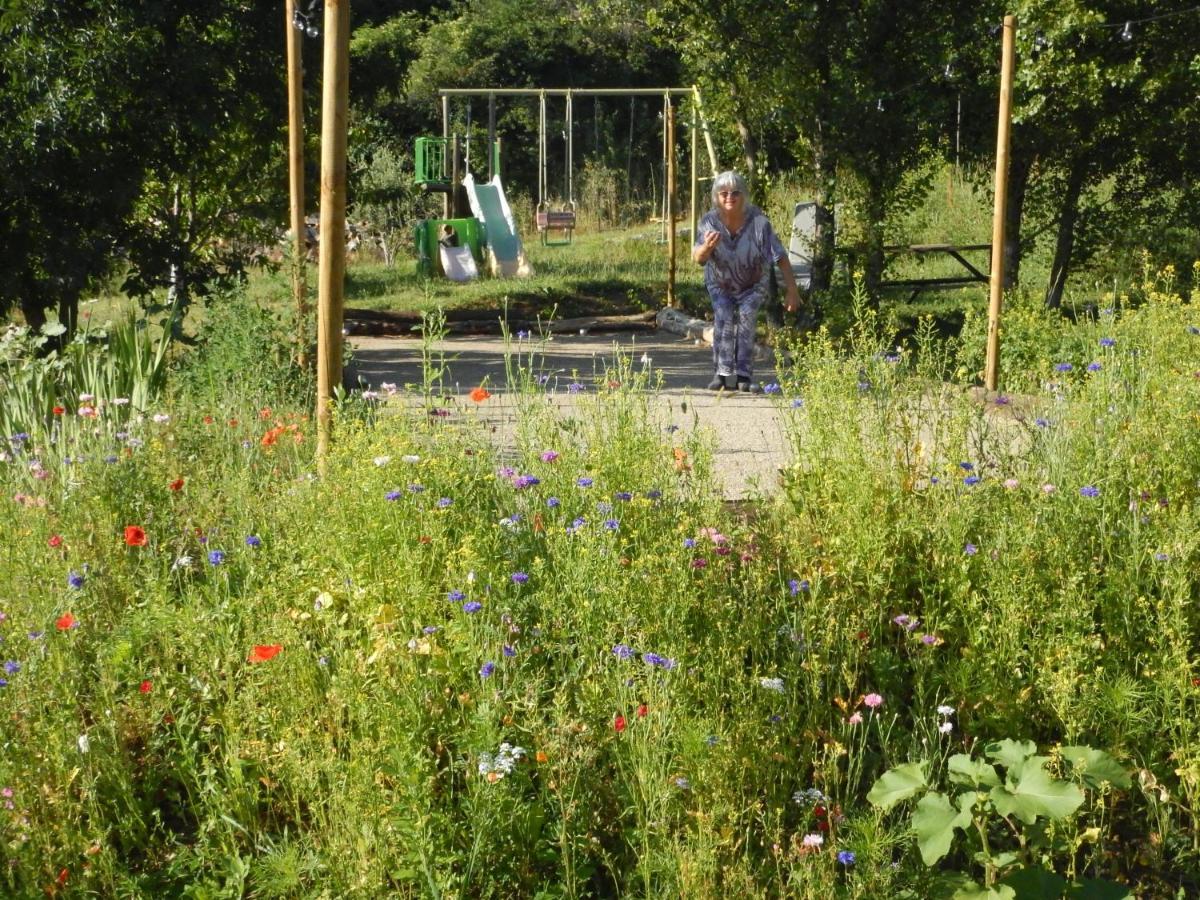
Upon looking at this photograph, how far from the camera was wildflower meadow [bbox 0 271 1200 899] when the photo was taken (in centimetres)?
301

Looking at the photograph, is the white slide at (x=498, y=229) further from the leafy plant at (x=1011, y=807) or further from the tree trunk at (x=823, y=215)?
the leafy plant at (x=1011, y=807)

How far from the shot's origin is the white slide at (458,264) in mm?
21203

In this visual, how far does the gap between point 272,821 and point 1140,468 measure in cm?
274

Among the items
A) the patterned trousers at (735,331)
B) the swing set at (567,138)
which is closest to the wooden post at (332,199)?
the patterned trousers at (735,331)

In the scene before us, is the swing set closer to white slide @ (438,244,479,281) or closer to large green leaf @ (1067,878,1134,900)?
white slide @ (438,244,479,281)

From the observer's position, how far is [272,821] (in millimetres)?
3324

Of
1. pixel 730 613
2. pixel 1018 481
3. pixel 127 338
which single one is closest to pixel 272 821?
pixel 730 613

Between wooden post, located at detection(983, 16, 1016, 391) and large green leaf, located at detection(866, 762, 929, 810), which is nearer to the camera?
large green leaf, located at detection(866, 762, 929, 810)

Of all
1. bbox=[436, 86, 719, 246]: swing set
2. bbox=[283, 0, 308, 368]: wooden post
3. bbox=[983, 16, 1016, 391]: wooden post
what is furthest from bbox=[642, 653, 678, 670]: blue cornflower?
bbox=[436, 86, 719, 246]: swing set

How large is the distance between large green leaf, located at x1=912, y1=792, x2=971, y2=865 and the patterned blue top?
7212mm

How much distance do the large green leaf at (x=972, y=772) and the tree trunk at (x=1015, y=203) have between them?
10.5m

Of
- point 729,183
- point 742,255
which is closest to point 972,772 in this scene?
point 742,255

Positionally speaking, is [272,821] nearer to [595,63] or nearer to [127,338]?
[127,338]

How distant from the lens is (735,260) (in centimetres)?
996
